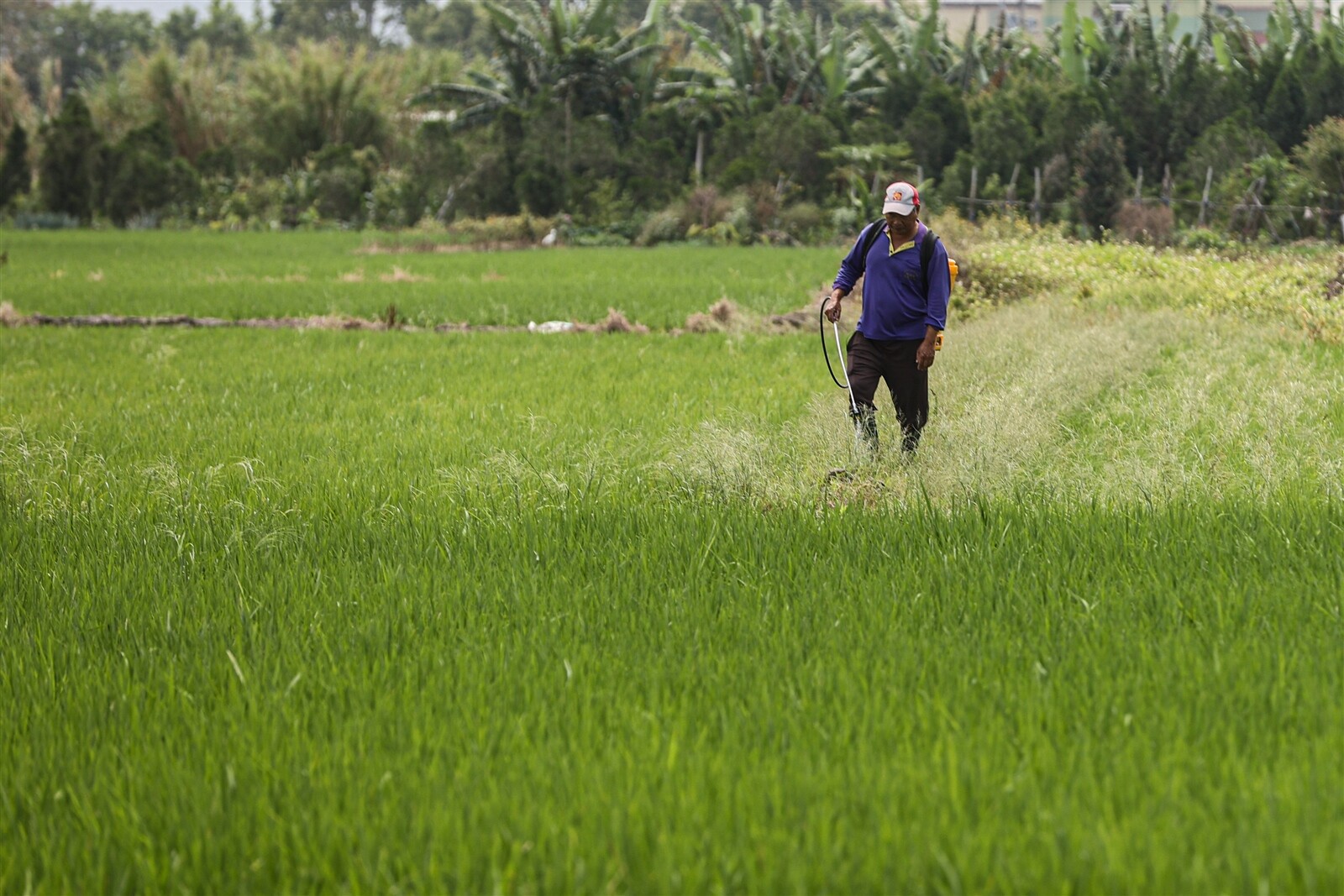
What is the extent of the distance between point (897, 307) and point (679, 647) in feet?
10.8

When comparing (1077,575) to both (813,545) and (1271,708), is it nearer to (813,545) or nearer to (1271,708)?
(813,545)

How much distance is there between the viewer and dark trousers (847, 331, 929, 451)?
672 centimetres

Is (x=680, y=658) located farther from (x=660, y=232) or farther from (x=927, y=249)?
(x=660, y=232)

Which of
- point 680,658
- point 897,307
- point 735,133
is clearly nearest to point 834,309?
point 897,307

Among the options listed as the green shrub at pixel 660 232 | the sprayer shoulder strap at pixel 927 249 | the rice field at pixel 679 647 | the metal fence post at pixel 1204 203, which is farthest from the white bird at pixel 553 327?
the green shrub at pixel 660 232

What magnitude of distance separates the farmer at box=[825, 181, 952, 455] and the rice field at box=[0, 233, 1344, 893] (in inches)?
8.3

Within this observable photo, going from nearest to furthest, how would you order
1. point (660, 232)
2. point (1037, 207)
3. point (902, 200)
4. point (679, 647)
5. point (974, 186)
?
1. point (679, 647)
2. point (902, 200)
3. point (1037, 207)
4. point (974, 186)
5. point (660, 232)

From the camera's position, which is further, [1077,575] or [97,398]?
[97,398]

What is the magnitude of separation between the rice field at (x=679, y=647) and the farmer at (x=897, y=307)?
21 cm

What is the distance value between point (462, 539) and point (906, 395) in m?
2.77

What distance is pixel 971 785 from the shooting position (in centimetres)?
276

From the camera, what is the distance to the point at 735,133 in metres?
31.0

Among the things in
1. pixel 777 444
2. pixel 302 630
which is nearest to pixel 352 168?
pixel 777 444

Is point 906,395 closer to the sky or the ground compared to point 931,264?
closer to the ground
